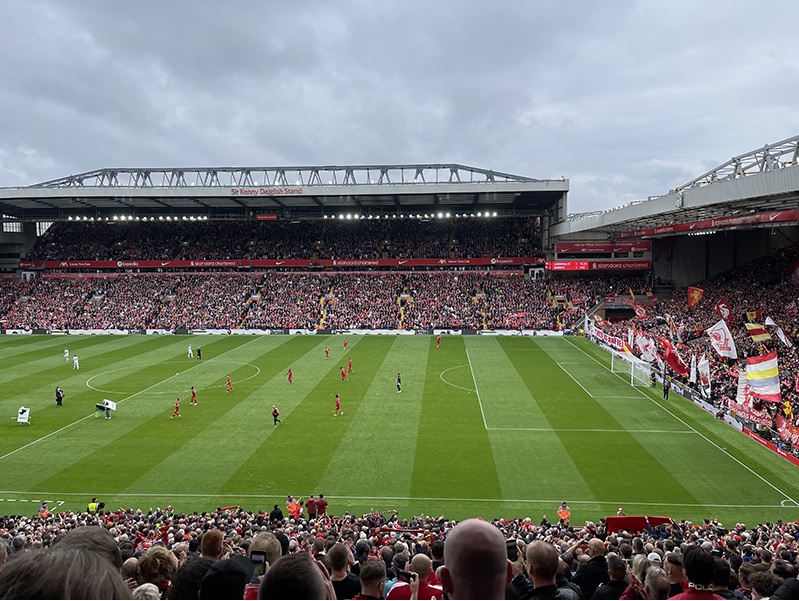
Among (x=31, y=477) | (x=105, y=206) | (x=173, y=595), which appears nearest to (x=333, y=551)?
(x=173, y=595)

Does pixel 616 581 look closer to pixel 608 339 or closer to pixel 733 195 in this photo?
pixel 733 195

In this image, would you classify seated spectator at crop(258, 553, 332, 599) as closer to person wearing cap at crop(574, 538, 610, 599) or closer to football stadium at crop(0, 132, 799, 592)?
person wearing cap at crop(574, 538, 610, 599)

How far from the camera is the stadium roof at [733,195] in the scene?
2436 cm

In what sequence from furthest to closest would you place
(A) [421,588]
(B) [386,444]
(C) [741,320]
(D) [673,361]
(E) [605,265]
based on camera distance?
(E) [605,265]
(C) [741,320]
(D) [673,361]
(B) [386,444]
(A) [421,588]

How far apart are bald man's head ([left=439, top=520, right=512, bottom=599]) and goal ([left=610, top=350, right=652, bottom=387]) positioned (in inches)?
1410

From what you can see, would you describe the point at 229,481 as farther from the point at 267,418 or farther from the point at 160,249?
the point at 160,249

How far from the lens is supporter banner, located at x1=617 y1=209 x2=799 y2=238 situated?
32.6 m

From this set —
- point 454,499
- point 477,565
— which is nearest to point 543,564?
point 477,565

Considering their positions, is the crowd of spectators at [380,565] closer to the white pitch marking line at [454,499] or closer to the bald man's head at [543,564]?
the bald man's head at [543,564]

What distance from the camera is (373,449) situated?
24.2 metres

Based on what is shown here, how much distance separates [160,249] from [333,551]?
74.4 m

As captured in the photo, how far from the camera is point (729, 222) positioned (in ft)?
122

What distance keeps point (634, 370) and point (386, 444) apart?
21270 mm

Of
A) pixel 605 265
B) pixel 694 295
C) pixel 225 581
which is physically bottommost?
pixel 225 581
